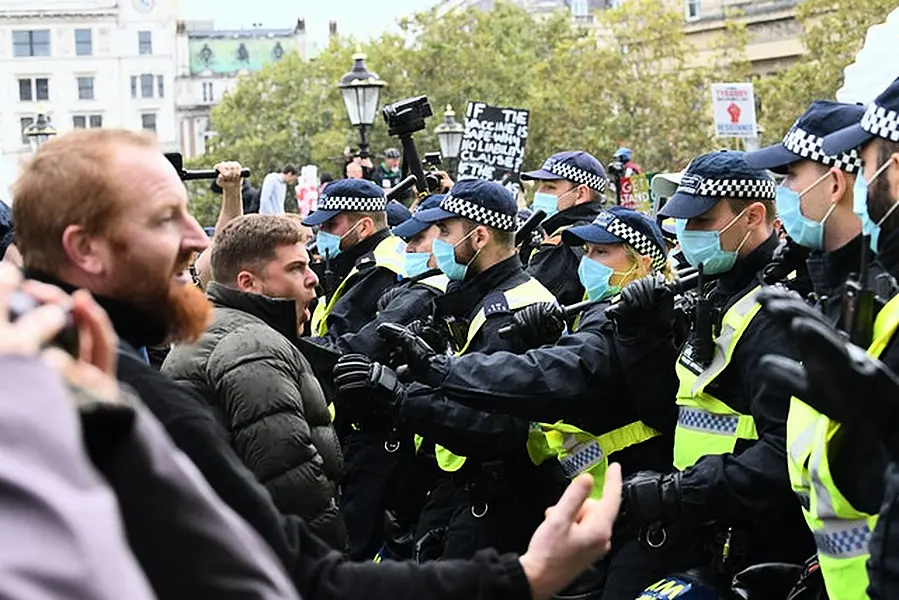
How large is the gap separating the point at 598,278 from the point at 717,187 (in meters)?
0.91

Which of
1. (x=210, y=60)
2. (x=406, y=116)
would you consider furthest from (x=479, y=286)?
(x=210, y=60)

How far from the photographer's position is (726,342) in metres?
5.30

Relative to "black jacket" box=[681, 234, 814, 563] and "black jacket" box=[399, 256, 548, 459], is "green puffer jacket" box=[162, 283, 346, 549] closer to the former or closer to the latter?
"black jacket" box=[399, 256, 548, 459]

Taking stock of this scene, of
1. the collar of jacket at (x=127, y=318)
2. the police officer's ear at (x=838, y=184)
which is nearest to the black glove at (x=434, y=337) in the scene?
the police officer's ear at (x=838, y=184)

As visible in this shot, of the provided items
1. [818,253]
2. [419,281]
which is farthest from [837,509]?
[419,281]

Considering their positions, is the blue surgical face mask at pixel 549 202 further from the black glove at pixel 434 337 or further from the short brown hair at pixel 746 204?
the short brown hair at pixel 746 204

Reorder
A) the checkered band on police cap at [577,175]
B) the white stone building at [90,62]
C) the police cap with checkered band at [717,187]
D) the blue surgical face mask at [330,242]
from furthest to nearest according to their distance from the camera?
the white stone building at [90,62] → the blue surgical face mask at [330,242] → the checkered band on police cap at [577,175] → the police cap with checkered band at [717,187]

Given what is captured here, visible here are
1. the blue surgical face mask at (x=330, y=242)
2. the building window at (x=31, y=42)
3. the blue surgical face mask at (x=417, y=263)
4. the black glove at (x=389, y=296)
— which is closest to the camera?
the black glove at (x=389, y=296)

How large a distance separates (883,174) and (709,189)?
1937 mm

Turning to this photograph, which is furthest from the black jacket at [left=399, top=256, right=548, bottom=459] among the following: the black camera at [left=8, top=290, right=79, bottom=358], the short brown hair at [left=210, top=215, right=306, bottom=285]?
the black camera at [left=8, top=290, right=79, bottom=358]

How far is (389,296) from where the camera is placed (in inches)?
348

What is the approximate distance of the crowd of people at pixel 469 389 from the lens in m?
1.69

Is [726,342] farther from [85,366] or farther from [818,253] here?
[85,366]

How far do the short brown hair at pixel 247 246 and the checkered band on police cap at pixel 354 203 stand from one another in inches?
168
